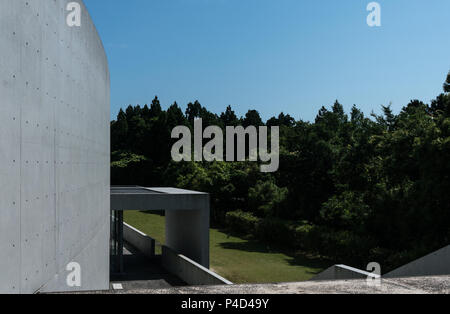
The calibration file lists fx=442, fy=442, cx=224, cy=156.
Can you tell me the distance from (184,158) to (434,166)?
3117cm

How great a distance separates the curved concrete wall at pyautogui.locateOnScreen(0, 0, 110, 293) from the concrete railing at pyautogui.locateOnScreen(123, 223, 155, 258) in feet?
41.8

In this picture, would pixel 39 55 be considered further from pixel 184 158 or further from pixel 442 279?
pixel 184 158

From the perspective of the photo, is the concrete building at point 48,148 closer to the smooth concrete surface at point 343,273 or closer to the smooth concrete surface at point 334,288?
the smooth concrete surface at point 334,288

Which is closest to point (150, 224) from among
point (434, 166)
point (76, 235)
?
point (434, 166)

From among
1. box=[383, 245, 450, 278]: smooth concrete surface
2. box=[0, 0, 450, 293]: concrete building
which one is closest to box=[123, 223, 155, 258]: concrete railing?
box=[0, 0, 450, 293]: concrete building

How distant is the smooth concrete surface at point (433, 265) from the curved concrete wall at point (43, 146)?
12.9 feet

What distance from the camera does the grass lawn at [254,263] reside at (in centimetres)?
1839

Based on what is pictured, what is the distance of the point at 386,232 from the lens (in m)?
17.5

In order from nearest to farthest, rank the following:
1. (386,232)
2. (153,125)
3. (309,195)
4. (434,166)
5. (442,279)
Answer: (442,279)
(434,166)
(386,232)
(309,195)
(153,125)

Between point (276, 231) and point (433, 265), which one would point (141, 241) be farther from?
point (433, 265)

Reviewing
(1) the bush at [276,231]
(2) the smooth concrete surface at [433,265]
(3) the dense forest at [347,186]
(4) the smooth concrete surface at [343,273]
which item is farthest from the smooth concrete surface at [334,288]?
(1) the bush at [276,231]

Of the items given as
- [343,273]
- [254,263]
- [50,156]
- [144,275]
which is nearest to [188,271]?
[144,275]

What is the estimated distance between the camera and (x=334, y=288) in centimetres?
344

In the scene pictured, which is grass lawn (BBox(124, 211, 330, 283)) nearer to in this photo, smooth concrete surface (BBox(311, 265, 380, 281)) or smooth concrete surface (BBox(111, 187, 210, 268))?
smooth concrete surface (BBox(111, 187, 210, 268))
